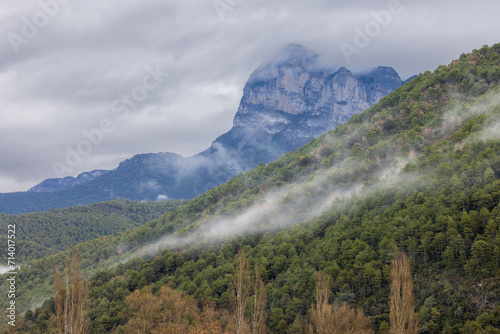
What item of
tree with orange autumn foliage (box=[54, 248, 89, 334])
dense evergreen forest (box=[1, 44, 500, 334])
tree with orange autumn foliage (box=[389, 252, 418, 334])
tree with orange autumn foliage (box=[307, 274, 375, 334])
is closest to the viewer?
tree with orange autumn foliage (box=[54, 248, 89, 334])

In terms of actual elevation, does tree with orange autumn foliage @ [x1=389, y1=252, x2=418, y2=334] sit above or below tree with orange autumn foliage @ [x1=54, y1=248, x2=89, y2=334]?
below

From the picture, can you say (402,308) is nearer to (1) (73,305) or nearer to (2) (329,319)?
(2) (329,319)

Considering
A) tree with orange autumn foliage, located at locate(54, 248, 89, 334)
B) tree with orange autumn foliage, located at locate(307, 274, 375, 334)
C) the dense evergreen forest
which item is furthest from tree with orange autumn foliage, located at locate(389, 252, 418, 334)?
tree with orange autumn foliage, located at locate(54, 248, 89, 334)

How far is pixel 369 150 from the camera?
12075 cm

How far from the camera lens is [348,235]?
84.8 m

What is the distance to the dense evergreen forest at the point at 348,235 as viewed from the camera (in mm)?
59375

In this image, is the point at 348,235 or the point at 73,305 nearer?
the point at 73,305

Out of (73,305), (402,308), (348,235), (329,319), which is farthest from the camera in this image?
(348,235)

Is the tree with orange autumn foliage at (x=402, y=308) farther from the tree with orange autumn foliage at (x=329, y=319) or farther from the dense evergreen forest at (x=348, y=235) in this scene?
the dense evergreen forest at (x=348, y=235)

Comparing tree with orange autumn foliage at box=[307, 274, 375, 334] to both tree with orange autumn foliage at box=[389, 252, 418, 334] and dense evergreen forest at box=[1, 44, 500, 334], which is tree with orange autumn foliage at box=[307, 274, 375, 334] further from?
tree with orange autumn foliage at box=[389, 252, 418, 334]

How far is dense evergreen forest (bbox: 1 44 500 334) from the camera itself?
59.4 meters

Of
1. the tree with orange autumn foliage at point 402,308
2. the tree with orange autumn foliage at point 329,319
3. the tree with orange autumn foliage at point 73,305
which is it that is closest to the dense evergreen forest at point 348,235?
the tree with orange autumn foliage at point 73,305

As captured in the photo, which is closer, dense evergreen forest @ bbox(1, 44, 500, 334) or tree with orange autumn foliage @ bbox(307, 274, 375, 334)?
tree with orange autumn foliage @ bbox(307, 274, 375, 334)

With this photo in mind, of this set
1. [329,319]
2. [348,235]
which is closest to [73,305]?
[329,319]
